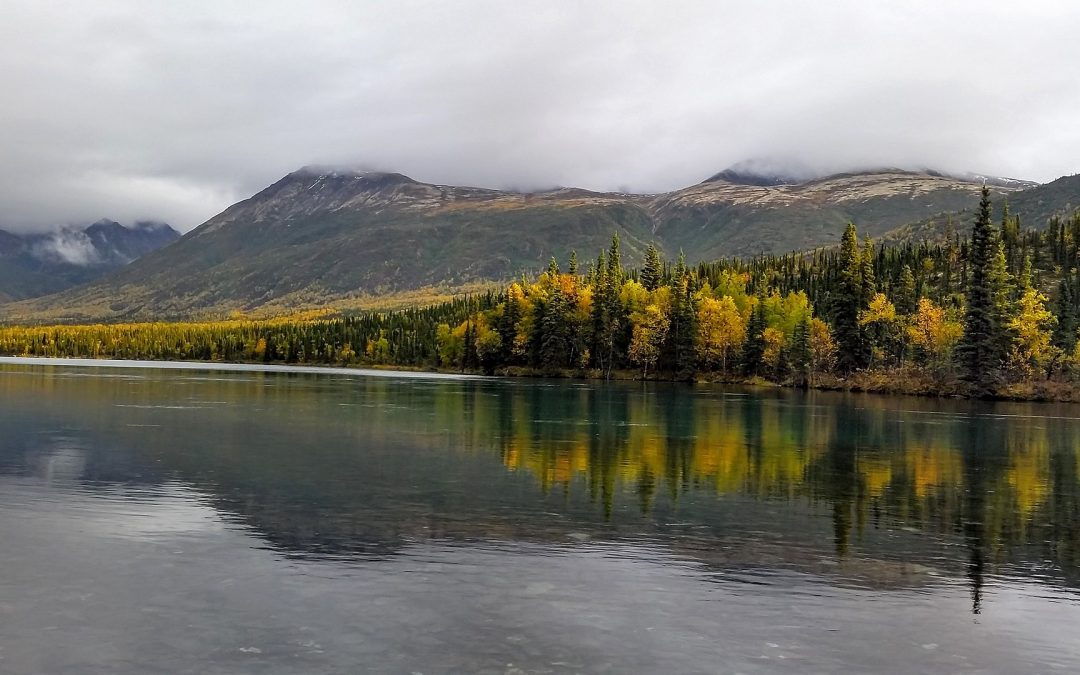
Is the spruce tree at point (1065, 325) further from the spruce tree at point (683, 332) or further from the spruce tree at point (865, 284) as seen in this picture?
the spruce tree at point (683, 332)

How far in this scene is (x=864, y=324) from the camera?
150375 millimetres

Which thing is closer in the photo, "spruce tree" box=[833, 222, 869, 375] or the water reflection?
the water reflection

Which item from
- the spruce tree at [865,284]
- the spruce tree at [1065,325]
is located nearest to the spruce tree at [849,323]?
the spruce tree at [865,284]

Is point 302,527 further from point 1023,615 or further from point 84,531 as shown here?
point 1023,615

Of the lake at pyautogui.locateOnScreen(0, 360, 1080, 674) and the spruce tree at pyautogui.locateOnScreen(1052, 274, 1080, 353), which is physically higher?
the spruce tree at pyautogui.locateOnScreen(1052, 274, 1080, 353)

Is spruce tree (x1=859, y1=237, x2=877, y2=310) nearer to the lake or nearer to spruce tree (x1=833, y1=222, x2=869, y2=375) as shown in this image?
spruce tree (x1=833, y1=222, x2=869, y2=375)

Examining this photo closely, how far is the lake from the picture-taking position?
17.1m

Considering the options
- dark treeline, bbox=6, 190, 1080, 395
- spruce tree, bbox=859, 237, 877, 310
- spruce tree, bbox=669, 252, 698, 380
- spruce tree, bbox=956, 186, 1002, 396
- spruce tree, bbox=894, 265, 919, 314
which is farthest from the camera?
spruce tree, bbox=894, 265, 919, 314

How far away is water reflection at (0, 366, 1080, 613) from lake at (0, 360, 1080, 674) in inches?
8.2

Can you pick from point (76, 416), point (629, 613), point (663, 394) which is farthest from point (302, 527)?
point (663, 394)

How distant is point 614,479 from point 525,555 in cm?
1530

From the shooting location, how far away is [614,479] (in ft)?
129

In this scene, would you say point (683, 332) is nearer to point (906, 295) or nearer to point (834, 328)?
point (834, 328)

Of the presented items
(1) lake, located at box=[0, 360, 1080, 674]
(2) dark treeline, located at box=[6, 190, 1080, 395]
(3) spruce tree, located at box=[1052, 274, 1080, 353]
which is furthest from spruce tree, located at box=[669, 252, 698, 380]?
(1) lake, located at box=[0, 360, 1080, 674]
